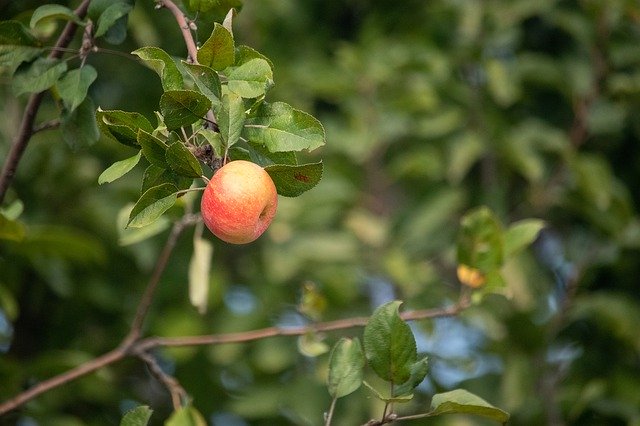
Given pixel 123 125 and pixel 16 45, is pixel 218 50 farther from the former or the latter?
pixel 16 45

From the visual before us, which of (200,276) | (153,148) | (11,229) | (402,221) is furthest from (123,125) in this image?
(402,221)

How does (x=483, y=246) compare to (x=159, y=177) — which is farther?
(x=483, y=246)

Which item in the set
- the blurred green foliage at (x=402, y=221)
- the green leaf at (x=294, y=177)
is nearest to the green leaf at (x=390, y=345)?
the green leaf at (x=294, y=177)

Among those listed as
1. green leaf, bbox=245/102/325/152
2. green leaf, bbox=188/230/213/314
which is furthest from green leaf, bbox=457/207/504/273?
green leaf, bbox=245/102/325/152

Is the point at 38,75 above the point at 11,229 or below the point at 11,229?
above

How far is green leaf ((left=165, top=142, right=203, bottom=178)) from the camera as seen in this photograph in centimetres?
60

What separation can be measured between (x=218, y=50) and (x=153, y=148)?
85 millimetres

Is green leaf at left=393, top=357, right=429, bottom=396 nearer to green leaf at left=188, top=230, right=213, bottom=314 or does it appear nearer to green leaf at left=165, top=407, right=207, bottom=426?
green leaf at left=165, top=407, right=207, bottom=426

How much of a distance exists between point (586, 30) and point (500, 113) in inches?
9.1

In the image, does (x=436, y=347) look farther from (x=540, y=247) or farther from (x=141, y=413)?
(x=141, y=413)

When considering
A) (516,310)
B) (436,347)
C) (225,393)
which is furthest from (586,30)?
(225,393)

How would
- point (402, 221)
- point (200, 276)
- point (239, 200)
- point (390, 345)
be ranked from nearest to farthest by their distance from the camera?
point (239, 200), point (390, 345), point (200, 276), point (402, 221)

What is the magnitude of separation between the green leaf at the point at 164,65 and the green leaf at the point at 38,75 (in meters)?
0.14

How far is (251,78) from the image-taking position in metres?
0.65
